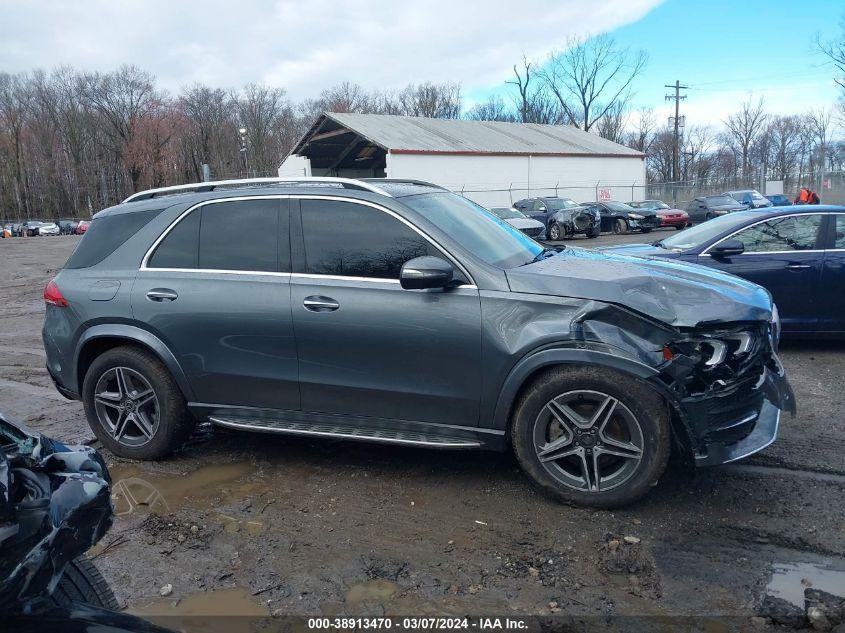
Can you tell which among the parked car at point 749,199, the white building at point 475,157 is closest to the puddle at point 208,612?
the white building at point 475,157

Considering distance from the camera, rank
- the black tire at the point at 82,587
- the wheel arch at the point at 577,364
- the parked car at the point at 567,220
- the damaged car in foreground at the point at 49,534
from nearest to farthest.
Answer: the damaged car in foreground at the point at 49,534 → the black tire at the point at 82,587 → the wheel arch at the point at 577,364 → the parked car at the point at 567,220

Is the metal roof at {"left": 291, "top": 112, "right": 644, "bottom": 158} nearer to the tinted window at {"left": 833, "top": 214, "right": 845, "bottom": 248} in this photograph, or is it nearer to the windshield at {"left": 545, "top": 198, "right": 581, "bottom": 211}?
the windshield at {"left": 545, "top": 198, "right": 581, "bottom": 211}

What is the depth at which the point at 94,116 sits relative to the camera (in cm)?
7294

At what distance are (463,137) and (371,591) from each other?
38350mm

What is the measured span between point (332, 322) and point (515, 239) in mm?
1467

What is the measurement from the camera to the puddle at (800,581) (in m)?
2.90

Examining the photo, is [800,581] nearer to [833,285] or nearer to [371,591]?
[371,591]

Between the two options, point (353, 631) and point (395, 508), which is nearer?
point (353, 631)

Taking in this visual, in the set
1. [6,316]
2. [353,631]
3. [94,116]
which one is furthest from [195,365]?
[94,116]

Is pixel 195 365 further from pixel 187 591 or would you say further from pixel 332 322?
pixel 187 591

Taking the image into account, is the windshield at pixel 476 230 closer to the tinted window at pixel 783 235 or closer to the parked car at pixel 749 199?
the tinted window at pixel 783 235

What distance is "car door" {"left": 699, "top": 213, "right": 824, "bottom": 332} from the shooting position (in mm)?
6844

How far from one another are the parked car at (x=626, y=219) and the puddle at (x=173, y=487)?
2626 cm

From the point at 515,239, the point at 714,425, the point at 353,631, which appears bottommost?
the point at 353,631
